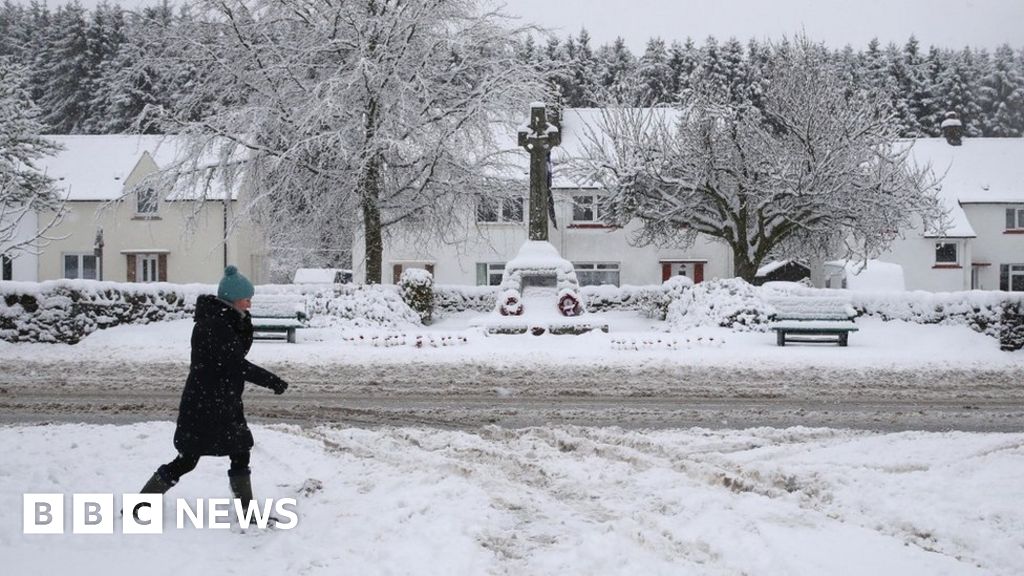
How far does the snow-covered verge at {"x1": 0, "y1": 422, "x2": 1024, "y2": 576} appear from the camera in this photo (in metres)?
5.37

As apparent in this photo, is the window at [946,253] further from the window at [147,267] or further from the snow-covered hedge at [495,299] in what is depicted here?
the window at [147,267]

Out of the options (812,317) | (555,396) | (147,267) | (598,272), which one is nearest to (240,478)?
(555,396)

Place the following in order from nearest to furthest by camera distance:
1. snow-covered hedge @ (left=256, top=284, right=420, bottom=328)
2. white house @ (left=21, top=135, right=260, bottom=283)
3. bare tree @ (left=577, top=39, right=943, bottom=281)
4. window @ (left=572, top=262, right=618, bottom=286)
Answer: snow-covered hedge @ (left=256, top=284, right=420, bottom=328) < bare tree @ (left=577, top=39, right=943, bottom=281) < window @ (left=572, top=262, right=618, bottom=286) < white house @ (left=21, top=135, right=260, bottom=283)

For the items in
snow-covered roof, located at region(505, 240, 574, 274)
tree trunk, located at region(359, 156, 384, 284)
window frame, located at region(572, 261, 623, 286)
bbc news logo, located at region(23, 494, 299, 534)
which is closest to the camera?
bbc news logo, located at region(23, 494, 299, 534)

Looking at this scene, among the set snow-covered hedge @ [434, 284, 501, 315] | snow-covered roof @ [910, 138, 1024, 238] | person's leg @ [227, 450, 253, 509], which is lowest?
person's leg @ [227, 450, 253, 509]

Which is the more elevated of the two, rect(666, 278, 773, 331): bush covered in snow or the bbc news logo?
rect(666, 278, 773, 331): bush covered in snow

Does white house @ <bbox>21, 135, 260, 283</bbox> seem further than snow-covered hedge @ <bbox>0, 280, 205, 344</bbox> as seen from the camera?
Yes

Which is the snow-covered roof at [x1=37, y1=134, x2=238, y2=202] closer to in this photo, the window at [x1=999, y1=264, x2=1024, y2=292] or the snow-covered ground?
the snow-covered ground

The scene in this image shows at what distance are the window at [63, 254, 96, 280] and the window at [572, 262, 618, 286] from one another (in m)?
21.9

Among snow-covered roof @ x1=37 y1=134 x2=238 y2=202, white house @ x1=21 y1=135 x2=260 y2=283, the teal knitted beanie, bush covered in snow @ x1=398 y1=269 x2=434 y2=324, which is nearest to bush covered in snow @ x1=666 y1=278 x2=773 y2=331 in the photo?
bush covered in snow @ x1=398 y1=269 x2=434 y2=324

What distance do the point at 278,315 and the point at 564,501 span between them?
15837mm

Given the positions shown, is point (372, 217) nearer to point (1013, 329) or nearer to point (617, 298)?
point (617, 298)

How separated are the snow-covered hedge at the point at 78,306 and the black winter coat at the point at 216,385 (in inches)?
582

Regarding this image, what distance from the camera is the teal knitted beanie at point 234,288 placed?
616 centimetres
